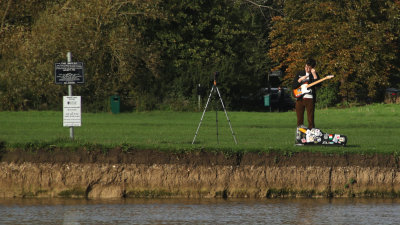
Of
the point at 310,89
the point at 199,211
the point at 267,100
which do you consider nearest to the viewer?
the point at 199,211

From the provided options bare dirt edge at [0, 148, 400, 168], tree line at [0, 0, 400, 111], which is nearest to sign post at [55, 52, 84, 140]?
bare dirt edge at [0, 148, 400, 168]

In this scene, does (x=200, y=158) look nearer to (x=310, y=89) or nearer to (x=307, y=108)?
(x=307, y=108)

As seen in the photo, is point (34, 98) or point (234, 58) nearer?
point (34, 98)

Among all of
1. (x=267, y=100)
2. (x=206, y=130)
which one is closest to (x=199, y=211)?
(x=206, y=130)

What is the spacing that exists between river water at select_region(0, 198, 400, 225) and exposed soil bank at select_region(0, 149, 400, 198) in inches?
22.4

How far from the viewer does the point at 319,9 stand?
154ft

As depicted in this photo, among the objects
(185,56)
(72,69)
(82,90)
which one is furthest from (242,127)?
(185,56)

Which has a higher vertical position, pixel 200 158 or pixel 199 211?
pixel 200 158

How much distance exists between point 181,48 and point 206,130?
20951mm

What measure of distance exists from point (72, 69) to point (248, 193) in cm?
521

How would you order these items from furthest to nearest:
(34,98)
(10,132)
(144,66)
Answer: (144,66) < (34,98) < (10,132)

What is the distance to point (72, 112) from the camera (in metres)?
19.8

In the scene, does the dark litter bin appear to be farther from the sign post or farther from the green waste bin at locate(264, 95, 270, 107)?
the sign post

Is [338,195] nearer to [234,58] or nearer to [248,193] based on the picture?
[248,193]
